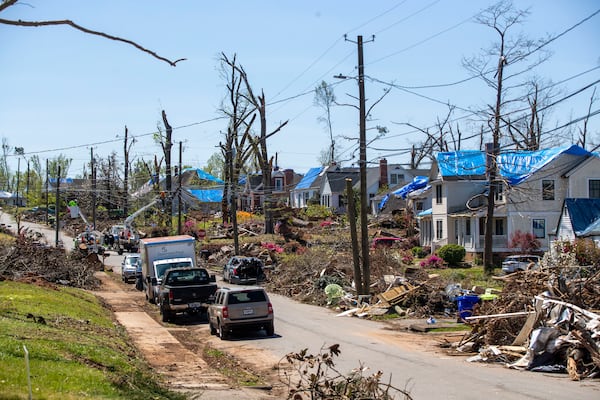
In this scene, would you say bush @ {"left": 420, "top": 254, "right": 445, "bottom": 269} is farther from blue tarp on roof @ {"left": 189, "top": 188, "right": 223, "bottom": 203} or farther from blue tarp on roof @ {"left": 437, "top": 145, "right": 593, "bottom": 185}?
blue tarp on roof @ {"left": 189, "top": 188, "right": 223, "bottom": 203}

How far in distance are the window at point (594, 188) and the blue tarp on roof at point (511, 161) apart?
1.97 m

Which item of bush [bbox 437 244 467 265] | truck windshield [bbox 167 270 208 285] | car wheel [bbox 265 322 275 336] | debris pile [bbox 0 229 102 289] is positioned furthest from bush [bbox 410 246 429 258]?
car wheel [bbox 265 322 275 336]

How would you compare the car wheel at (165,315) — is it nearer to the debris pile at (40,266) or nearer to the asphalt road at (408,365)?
the asphalt road at (408,365)

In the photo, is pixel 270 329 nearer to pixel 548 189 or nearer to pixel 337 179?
pixel 548 189

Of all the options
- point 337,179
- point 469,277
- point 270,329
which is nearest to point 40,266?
point 270,329

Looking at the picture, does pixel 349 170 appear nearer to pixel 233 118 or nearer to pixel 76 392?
pixel 233 118

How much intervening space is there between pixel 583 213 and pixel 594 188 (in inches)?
172

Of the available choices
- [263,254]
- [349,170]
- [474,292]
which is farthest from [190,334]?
[349,170]

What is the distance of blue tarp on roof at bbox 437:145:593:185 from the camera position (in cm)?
4875

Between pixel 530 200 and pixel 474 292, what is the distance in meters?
22.7

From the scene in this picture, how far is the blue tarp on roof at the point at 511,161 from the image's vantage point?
160 feet

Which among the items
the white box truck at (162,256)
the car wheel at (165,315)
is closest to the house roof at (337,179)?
the white box truck at (162,256)

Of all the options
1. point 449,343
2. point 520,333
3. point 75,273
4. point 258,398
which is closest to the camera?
point 258,398

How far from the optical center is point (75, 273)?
1502 inches
